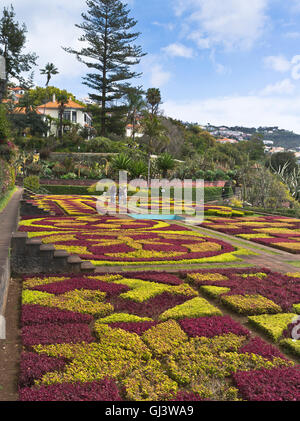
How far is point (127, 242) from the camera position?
404 inches

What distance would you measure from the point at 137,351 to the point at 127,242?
250 inches

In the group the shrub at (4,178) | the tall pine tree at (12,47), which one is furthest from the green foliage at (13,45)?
the shrub at (4,178)

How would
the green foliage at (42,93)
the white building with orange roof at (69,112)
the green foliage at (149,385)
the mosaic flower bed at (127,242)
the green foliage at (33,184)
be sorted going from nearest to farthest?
1. the green foliage at (149,385)
2. the mosaic flower bed at (127,242)
3. the green foliage at (33,184)
4. the white building with orange roof at (69,112)
5. the green foliage at (42,93)

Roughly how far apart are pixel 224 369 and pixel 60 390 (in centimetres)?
164

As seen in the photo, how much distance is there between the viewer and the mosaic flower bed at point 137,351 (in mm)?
3295

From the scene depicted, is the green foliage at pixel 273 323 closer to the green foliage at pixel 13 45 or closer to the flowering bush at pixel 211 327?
the flowering bush at pixel 211 327

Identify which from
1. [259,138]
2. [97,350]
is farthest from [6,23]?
[259,138]

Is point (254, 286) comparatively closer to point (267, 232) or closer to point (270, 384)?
point (270, 384)

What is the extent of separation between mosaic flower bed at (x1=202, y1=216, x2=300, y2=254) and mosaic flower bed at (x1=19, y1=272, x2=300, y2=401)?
6196 mm

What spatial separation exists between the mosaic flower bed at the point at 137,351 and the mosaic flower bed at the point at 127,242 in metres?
2.74

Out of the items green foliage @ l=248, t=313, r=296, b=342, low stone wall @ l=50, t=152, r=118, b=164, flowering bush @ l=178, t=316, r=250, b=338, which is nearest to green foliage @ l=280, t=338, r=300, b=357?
green foliage @ l=248, t=313, r=296, b=342

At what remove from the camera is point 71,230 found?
11.9 meters

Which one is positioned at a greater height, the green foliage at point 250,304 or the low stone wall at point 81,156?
the low stone wall at point 81,156

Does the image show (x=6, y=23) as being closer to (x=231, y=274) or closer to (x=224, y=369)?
(x=231, y=274)
